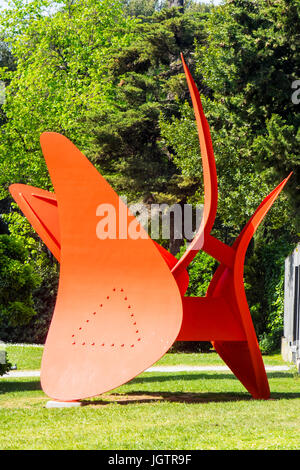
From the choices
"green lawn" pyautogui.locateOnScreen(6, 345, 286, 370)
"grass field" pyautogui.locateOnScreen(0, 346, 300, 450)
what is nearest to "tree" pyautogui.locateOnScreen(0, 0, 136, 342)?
"green lawn" pyautogui.locateOnScreen(6, 345, 286, 370)

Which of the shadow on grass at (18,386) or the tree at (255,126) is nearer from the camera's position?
the shadow on grass at (18,386)

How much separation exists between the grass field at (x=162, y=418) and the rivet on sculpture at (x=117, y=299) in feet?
1.81

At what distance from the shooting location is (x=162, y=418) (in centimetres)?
903

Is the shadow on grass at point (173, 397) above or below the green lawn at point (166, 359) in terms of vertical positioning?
above

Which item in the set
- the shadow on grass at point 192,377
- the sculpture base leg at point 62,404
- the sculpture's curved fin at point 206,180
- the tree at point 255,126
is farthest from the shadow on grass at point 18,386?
the tree at point 255,126

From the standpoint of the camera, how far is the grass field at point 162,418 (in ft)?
23.9

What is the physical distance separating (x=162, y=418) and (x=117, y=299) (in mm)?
1775

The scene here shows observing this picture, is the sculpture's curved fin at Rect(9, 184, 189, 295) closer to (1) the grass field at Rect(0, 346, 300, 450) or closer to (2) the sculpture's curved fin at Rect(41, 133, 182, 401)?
(2) the sculpture's curved fin at Rect(41, 133, 182, 401)

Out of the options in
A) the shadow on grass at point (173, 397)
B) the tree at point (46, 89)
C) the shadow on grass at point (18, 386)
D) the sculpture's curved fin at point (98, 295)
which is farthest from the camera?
the tree at point (46, 89)

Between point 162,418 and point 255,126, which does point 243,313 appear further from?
point 255,126

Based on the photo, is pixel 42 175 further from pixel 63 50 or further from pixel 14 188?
pixel 14 188

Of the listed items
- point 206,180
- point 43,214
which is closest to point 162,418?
point 206,180

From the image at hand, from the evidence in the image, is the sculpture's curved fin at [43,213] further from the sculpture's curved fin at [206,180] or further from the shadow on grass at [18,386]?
the shadow on grass at [18,386]

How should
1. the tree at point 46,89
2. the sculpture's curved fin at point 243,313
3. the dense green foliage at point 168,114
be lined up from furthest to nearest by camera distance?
the tree at point 46,89, the dense green foliage at point 168,114, the sculpture's curved fin at point 243,313
